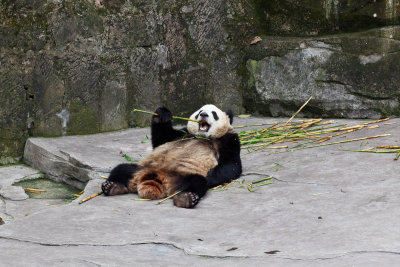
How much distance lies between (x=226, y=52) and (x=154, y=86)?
96 cm

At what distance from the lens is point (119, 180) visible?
14.4 ft

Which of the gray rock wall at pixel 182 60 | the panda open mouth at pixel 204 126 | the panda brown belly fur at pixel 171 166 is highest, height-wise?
the gray rock wall at pixel 182 60

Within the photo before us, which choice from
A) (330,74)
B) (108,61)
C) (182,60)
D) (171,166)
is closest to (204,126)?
(171,166)

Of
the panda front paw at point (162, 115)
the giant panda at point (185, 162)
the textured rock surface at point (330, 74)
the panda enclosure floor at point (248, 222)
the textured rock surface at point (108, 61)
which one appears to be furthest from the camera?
the textured rock surface at point (330, 74)

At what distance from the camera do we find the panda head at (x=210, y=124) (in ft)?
15.1

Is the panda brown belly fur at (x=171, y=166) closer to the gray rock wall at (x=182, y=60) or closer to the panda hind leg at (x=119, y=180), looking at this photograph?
the panda hind leg at (x=119, y=180)

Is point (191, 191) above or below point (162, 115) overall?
below

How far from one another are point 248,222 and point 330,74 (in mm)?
3301

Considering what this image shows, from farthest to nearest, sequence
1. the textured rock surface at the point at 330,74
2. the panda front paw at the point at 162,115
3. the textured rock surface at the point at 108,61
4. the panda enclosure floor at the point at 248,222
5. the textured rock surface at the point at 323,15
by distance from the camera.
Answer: the textured rock surface at the point at 323,15
the textured rock surface at the point at 330,74
the textured rock surface at the point at 108,61
the panda front paw at the point at 162,115
the panda enclosure floor at the point at 248,222

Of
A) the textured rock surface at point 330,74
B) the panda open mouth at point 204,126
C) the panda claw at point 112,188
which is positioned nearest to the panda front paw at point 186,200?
the panda claw at point 112,188

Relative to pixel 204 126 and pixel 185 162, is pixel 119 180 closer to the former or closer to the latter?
pixel 185 162

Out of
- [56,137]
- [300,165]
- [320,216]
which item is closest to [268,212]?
[320,216]

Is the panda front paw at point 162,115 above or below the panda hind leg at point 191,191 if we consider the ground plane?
above

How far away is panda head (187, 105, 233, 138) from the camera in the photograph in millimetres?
4605
